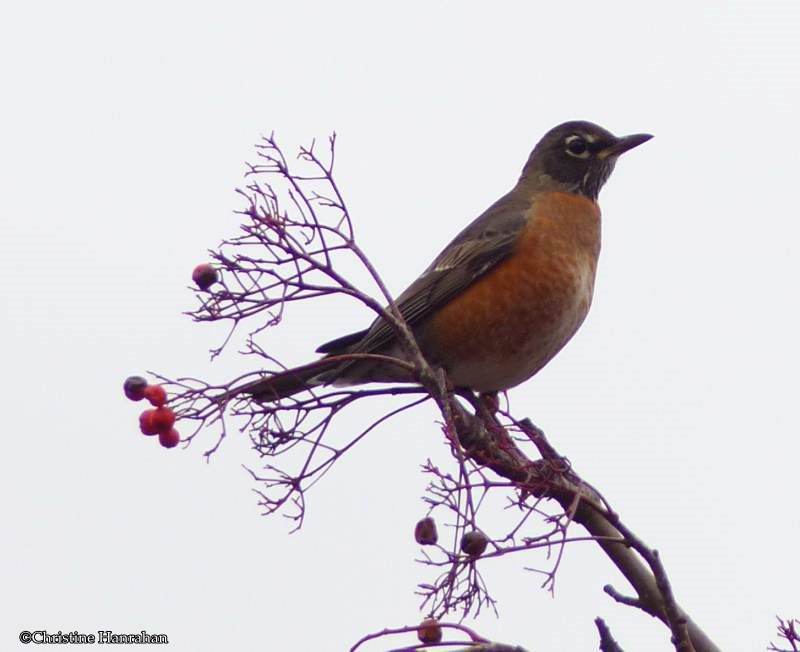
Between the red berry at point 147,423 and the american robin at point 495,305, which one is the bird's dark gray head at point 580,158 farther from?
the red berry at point 147,423

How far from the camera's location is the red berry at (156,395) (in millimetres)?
3838

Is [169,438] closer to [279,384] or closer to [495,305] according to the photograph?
[279,384]

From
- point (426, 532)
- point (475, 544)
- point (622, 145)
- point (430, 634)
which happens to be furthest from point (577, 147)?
point (430, 634)

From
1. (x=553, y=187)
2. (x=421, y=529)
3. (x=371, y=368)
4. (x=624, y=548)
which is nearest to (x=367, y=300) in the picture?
(x=421, y=529)

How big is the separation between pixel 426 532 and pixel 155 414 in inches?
38.9

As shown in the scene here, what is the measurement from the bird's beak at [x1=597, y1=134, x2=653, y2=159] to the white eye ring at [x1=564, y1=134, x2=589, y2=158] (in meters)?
0.10

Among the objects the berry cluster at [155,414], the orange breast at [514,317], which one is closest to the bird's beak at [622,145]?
the orange breast at [514,317]

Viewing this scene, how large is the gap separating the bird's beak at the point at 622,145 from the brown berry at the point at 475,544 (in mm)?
4645

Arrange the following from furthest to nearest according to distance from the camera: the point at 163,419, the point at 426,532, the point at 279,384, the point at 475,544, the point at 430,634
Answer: the point at 279,384, the point at 163,419, the point at 426,532, the point at 475,544, the point at 430,634

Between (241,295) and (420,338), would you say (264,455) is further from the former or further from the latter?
(420,338)

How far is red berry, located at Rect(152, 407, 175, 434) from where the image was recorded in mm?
3809

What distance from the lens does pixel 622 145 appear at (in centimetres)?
752

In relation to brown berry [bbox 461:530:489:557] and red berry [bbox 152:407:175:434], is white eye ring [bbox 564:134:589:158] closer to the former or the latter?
red berry [bbox 152:407:175:434]

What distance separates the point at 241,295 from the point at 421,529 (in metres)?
1.00
